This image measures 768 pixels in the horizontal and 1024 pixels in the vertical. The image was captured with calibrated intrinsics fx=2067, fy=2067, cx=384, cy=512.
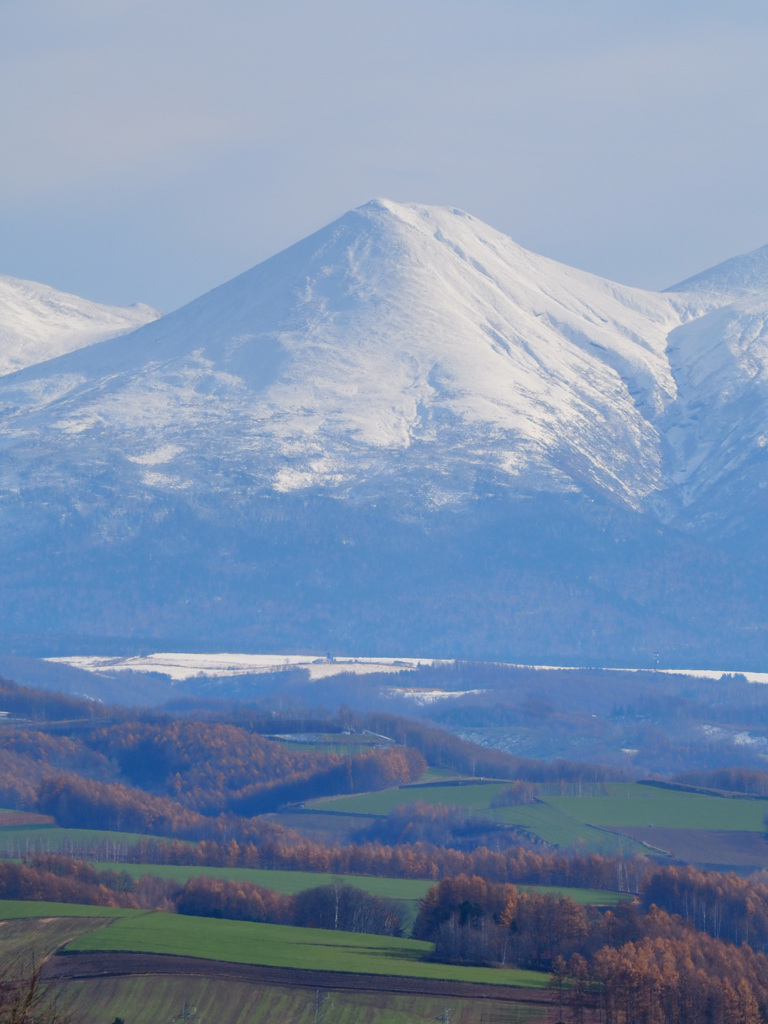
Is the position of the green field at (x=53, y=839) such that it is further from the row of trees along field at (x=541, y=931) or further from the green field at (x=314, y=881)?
the row of trees along field at (x=541, y=931)

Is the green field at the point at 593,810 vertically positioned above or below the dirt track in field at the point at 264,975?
above

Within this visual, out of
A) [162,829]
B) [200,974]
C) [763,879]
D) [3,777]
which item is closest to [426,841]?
[162,829]

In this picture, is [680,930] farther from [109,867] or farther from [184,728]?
[184,728]

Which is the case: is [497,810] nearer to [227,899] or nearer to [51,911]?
[227,899]

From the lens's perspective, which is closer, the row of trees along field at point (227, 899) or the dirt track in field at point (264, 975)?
the dirt track in field at point (264, 975)

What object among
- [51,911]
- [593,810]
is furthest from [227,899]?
[593,810]

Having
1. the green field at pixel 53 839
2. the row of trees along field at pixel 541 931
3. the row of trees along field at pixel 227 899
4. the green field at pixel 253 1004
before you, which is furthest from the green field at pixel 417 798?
the green field at pixel 253 1004

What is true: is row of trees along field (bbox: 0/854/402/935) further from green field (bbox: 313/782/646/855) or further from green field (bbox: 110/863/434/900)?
green field (bbox: 313/782/646/855)
